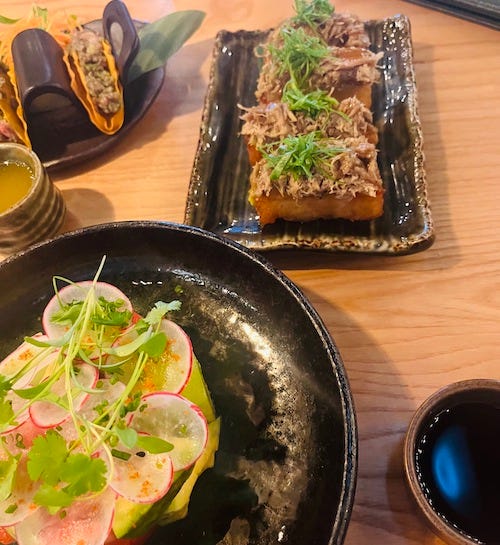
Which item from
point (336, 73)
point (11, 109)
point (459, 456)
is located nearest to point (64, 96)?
point (11, 109)

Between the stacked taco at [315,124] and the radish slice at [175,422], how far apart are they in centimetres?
78

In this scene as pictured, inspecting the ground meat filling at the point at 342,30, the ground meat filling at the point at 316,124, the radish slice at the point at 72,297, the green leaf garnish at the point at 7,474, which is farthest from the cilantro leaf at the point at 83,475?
the ground meat filling at the point at 342,30

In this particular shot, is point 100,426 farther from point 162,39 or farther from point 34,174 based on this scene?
point 162,39

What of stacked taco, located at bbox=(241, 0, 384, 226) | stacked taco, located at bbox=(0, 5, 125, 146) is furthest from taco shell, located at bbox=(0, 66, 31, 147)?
stacked taco, located at bbox=(241, 0, 384, 226)

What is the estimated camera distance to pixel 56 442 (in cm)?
112

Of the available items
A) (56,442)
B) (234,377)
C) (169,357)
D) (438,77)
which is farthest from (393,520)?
(438,77)

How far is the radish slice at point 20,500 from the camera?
1.11 metres

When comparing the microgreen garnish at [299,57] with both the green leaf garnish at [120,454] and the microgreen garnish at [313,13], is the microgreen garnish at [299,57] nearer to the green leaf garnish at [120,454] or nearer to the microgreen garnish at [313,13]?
the microgreen garnish at [313,13]

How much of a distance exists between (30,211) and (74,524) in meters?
1.04

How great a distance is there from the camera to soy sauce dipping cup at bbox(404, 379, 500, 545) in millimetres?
1126

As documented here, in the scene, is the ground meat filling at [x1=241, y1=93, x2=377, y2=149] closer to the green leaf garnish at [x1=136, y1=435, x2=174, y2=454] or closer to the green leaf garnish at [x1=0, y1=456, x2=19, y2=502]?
the green leaf garnish at [x1=136, y1=435, x2=174, y2=454]

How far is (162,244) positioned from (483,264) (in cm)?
102

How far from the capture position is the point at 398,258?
171cm

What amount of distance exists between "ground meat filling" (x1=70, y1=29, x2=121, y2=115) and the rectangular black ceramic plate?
0.37m
